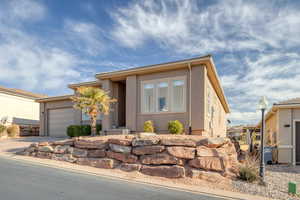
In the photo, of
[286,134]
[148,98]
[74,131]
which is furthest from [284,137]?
[74,131]

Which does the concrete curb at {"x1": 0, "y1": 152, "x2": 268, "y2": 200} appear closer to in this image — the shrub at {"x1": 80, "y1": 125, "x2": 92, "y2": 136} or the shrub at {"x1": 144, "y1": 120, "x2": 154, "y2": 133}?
the shrub at {"x1": 144, "y1": 120, "x2": 154, "y2": 133}

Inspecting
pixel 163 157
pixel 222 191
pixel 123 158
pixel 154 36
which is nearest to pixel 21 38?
pixel 154 36

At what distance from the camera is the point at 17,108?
22359mm

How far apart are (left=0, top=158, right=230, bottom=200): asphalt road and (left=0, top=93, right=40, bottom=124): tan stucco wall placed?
57.2 ft

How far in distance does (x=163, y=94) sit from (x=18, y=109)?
1888 cm

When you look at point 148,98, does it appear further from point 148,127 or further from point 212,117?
point 212,117

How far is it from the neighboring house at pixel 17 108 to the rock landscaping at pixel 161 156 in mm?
15116

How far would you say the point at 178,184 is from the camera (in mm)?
6719

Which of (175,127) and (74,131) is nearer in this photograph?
(175,127)

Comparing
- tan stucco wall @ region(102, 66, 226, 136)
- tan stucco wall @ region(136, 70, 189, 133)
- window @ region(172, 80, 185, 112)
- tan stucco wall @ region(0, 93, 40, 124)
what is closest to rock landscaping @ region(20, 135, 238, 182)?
tan stucco wall @ region(102, 66, 226, 136)

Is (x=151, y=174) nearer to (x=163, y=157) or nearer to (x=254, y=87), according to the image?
(x=163, y=157)

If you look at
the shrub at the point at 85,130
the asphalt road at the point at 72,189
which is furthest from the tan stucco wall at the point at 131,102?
the asphalt road at the point at 72,189

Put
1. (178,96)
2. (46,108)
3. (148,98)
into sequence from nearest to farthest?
(178,96)
(148,98)
(46,108)

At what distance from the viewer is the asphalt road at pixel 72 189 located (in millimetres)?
4879
